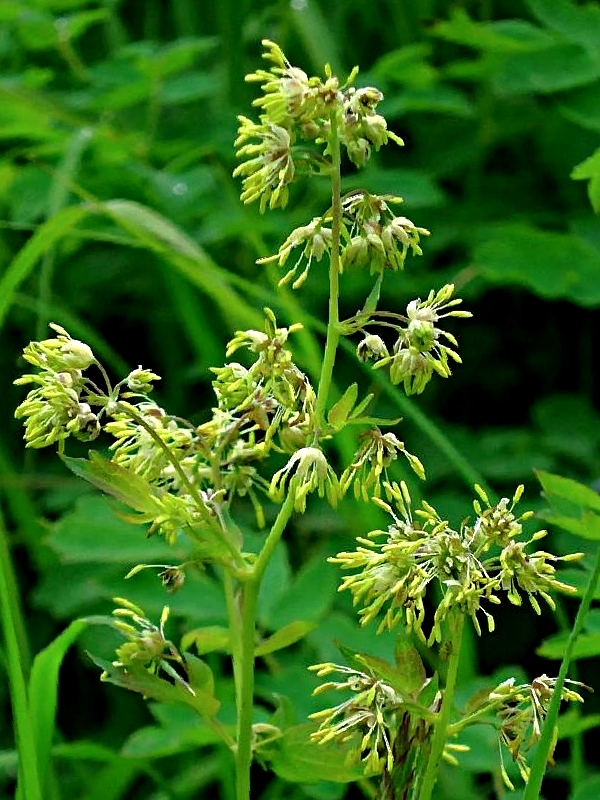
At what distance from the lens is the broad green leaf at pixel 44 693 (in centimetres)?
142

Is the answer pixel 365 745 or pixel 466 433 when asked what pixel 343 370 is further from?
pixel 365 745

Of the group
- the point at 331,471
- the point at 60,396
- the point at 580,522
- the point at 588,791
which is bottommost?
the point at 588,791

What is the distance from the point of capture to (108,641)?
7.18 feet

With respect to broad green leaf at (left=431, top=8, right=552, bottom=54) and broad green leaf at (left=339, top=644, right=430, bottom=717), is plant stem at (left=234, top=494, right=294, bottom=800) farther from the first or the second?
broad green leaf at (left=431, top=8, right=552, bottom=54)

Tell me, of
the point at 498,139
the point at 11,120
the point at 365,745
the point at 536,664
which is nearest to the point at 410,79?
the point at 498,139

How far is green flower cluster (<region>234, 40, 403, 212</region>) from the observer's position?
982 mm

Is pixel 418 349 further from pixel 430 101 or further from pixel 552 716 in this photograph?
pixel 430 101

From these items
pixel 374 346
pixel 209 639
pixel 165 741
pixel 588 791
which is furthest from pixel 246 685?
pixel 165 741

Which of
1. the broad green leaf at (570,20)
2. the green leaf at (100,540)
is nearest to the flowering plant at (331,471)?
the green leaf at (100,540)

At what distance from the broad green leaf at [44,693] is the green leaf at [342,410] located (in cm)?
53

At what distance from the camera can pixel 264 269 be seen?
2.80 m

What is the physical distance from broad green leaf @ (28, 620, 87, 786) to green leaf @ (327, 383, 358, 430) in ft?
1.74

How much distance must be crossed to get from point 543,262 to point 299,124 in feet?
5.34

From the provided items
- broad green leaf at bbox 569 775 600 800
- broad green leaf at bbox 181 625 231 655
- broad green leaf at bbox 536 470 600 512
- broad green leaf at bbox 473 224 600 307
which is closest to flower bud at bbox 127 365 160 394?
broad green leaf at bbox 181 625 231 655
